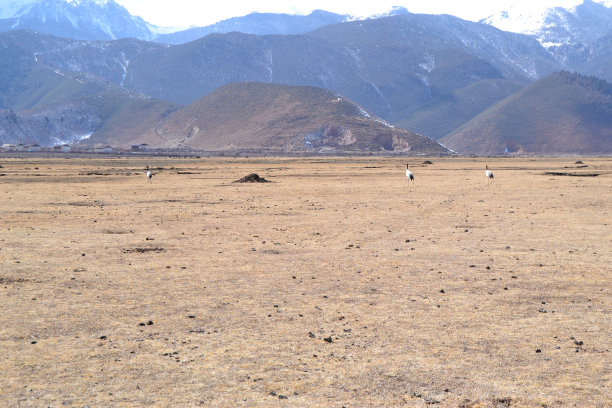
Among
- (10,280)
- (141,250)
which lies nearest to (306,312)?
(10,280)

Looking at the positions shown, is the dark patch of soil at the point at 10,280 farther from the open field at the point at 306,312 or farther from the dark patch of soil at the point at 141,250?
the dark patch of soil at the point at 141,250

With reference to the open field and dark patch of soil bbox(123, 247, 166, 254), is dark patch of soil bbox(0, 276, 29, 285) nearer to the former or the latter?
the open field

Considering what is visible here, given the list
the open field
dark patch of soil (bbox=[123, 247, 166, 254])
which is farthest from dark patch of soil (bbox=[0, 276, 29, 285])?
dark patch of soil (bbox=[123, 247, 166, 254])

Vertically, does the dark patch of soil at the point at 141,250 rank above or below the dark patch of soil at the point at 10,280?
above

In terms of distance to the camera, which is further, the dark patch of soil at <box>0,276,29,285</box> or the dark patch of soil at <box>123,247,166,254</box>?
the dark patch of soil at <box>123,247,166,254</box>

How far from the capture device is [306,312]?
13547mm

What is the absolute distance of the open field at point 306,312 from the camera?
955 cm

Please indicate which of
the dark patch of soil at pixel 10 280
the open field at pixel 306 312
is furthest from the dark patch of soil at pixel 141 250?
the dark patch of soil at pixel 10 280

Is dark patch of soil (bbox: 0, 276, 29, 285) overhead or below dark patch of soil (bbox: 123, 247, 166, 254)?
below

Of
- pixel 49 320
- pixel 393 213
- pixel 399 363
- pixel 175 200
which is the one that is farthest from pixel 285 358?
pixel 175 200

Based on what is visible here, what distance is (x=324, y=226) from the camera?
27.2m

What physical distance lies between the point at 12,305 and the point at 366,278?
27.5 feet

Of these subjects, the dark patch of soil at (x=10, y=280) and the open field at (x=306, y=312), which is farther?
the dark patch of soil at (x=10, y=280)

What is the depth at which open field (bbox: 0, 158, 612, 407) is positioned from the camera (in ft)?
31.3
